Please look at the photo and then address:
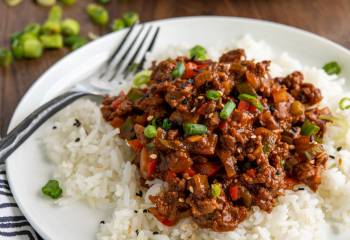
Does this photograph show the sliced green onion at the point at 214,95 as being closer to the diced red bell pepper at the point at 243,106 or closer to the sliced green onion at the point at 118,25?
the diced red bell pepper at the point at 243,106

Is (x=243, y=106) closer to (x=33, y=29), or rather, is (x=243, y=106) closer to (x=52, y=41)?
(x=52, y=41)

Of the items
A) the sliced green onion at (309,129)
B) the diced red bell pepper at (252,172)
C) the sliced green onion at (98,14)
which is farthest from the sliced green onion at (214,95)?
the sliced green onion at (98,14)

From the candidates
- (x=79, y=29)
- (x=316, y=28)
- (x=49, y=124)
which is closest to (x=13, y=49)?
(x=79, y=29)

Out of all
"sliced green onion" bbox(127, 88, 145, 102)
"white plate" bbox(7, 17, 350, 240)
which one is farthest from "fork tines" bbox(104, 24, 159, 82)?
"sliced green onion" bbox(127, 88, 145, 102)

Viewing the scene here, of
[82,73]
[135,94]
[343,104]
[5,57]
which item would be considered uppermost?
[5,57]

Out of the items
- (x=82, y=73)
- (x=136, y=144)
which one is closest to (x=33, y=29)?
(x=82, y=73)

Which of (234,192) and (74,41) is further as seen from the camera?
(74,41)
